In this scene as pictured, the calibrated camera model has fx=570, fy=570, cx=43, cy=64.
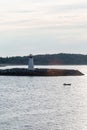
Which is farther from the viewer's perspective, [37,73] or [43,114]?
[37,73]

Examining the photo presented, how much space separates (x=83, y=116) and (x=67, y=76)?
270 ft

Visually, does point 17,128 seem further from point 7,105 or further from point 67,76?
point 67,76

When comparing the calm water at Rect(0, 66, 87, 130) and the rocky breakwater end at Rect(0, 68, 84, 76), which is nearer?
the calm water at Rect(0, 66, 87, 130)

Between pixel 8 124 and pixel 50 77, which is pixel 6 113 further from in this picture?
pixel 50 77

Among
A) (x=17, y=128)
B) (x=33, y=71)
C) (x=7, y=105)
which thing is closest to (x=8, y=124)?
(x=17, y=128)

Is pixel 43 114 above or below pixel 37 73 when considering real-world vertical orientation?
above

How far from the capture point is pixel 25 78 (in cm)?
11644

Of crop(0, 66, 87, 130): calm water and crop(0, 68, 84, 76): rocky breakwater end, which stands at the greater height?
crop(0, 66, 87, 130): calm water

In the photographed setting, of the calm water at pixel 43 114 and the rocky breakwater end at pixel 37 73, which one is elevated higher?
the calm water at pixel 43 114

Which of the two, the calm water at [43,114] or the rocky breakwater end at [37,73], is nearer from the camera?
the calm water at [43,114]

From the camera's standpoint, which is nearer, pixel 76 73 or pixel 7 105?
pixel 7 105

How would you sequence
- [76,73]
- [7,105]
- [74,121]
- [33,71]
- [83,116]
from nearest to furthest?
1. [74,121]
2. [83,116]
3. [7,105]
4. [33,71]
5. [76,73]

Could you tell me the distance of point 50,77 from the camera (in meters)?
125

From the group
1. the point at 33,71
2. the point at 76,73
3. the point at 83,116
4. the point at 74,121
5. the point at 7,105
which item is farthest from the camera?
the point at 76,73
